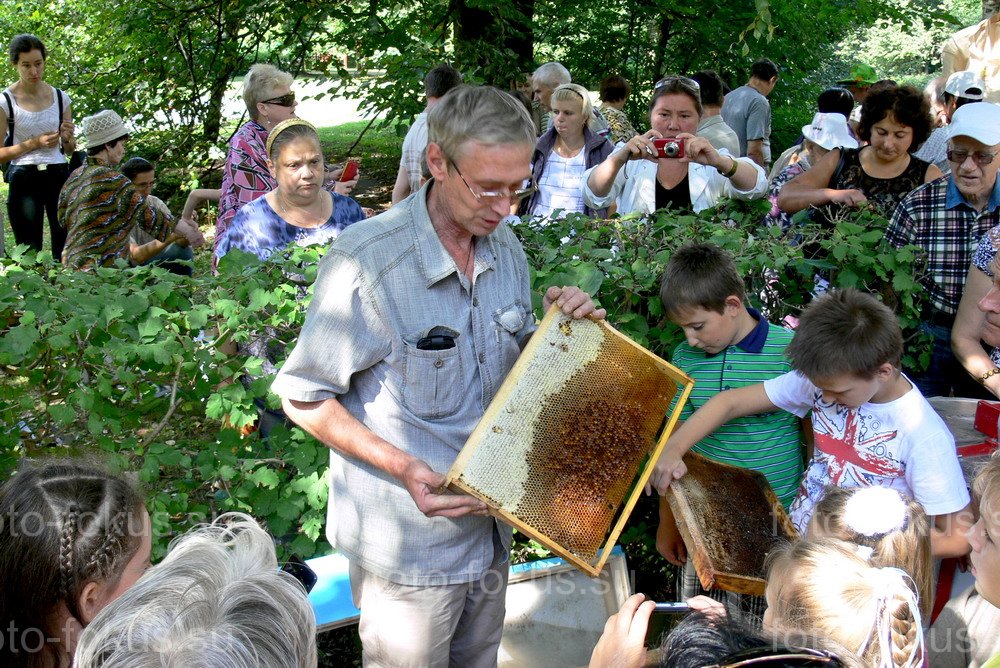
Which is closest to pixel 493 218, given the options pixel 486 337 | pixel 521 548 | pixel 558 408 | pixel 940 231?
pixel 486 337

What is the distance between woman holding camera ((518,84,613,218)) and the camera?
5875mm

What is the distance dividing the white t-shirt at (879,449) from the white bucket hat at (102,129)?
5017mm

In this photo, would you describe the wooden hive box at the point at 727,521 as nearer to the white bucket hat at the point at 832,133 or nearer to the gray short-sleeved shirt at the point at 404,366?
the gray short-sleeved shirt at the point at 404,366

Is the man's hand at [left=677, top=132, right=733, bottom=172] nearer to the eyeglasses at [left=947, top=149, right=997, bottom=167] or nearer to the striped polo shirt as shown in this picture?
the eyeglasses at [left=947, top=149, right=997, bottom=167]

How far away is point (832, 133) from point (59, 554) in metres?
5.01

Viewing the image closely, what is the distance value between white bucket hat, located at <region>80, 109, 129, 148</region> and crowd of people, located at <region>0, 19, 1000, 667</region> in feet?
7.25

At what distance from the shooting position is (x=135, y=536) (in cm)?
200

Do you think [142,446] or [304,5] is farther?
[304,5]

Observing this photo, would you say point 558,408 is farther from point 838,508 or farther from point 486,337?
point 838,508

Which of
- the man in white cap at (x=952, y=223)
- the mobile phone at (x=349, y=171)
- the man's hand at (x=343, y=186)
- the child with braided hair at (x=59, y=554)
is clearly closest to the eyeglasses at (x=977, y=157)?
the man in white cap at (x=952, y=223)

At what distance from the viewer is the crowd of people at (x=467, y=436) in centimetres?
181

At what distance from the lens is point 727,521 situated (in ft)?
10.0

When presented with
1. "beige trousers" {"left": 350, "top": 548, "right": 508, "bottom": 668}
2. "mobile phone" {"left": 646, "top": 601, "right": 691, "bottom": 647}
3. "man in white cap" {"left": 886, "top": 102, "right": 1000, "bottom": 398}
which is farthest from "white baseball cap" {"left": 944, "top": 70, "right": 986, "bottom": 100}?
"beige trousers" {"left": 350, "top": 548, "right": 508, "bottom": 668}

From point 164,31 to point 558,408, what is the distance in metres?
9.11
